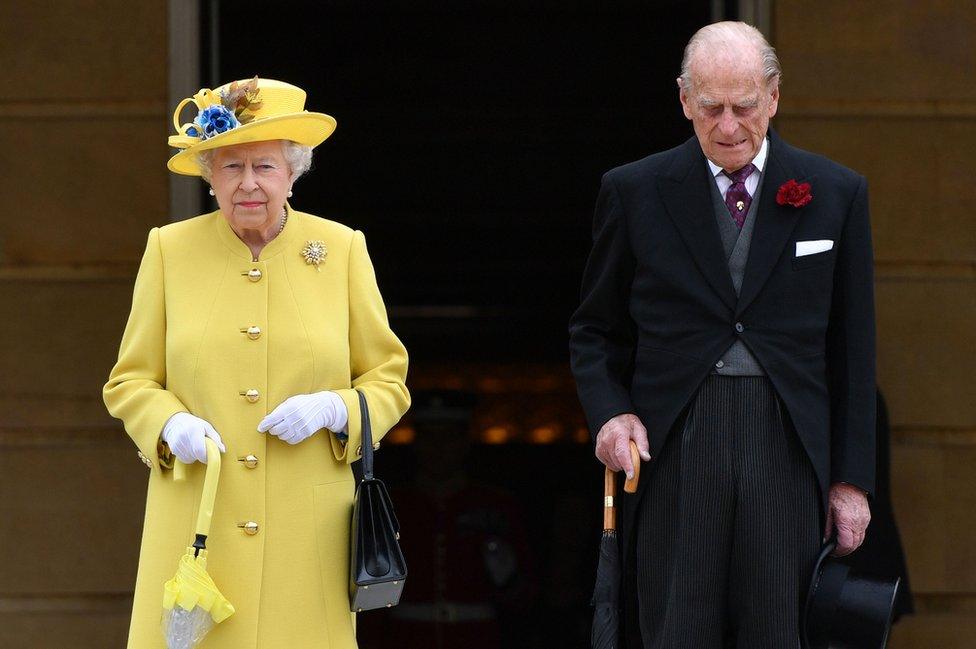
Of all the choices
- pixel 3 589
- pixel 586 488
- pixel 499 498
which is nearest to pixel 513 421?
pixel 586 488

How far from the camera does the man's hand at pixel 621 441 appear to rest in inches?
152

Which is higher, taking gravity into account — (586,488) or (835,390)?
(835,390)

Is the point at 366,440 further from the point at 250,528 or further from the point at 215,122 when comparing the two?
the point at 215,122

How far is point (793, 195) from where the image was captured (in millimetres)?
3842

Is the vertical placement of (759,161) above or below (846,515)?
above

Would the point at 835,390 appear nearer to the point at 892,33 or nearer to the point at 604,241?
the point at 604,241

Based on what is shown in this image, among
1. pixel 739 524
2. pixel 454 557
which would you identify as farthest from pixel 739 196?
pixel 454 557

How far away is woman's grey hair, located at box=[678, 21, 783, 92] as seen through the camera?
3785 millimetres

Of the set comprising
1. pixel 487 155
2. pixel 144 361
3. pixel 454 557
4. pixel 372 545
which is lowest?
pixel 454 557

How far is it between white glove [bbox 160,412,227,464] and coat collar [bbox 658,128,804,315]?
1.19m

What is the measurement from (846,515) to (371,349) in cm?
118

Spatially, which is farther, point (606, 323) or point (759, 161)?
point (606, 323)

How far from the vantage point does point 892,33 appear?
582 centimetres

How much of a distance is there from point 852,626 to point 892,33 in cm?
271
